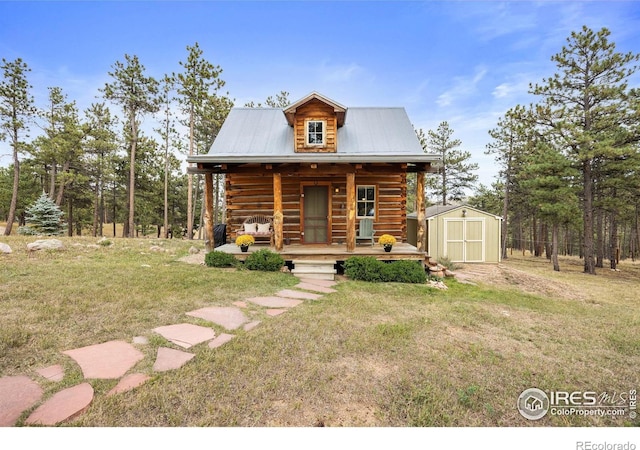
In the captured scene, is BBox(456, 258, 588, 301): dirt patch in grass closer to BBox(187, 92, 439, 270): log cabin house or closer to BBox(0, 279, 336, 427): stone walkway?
BBox(187, 92, 439, 270): log cabin house

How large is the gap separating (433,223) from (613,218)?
59.2 ft

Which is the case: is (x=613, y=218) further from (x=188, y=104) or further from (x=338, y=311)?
(x=188, y=104)

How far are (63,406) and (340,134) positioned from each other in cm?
1011

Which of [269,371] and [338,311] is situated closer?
[269,371]

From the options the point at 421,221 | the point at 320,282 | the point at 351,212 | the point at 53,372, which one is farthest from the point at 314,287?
the point at 53,372

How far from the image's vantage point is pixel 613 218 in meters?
19.7

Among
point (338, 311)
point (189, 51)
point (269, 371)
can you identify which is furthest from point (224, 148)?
point (189, 51)

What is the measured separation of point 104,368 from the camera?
2473 mm

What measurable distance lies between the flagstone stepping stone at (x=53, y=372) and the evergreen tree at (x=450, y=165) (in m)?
21.5

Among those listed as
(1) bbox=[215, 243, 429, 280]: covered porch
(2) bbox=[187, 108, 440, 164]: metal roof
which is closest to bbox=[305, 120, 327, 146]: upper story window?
(2) bbox=[187, 108, 440, 164]: metal roof

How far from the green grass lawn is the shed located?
648 cm

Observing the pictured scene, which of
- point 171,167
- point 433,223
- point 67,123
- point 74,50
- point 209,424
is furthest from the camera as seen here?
point 171,167

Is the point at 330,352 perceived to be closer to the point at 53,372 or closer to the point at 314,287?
the point at 53,372

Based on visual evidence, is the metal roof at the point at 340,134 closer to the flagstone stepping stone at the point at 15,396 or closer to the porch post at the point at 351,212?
the porch post at the point at 351,212
